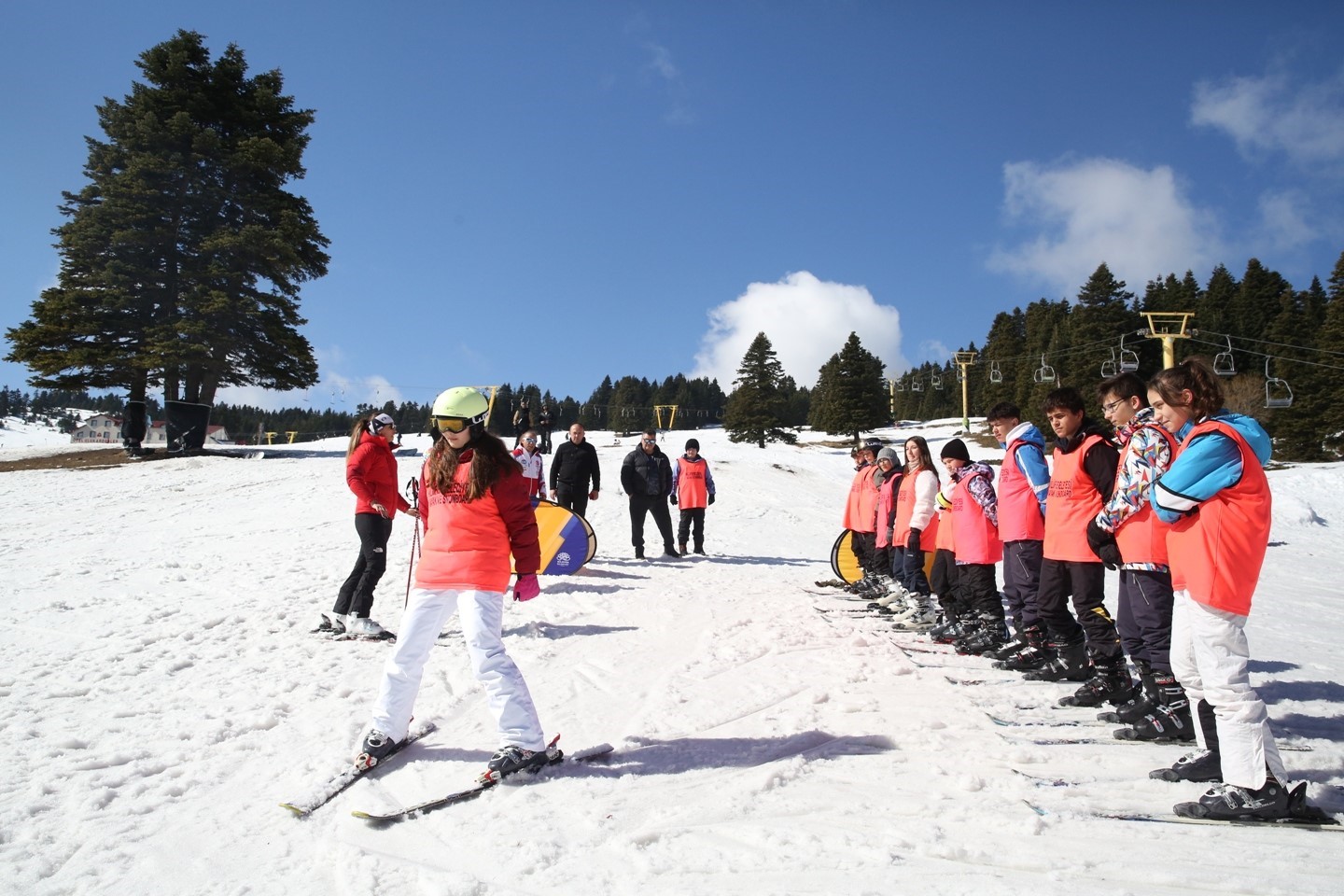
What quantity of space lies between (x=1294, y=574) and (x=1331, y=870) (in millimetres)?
14824

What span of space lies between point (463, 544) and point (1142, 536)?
3.99m

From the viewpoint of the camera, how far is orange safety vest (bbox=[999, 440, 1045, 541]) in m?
5.50

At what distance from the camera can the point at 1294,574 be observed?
44.9 ft

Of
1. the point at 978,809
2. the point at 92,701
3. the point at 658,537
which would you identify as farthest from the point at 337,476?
the point at 978,809

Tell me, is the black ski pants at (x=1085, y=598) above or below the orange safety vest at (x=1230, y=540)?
below

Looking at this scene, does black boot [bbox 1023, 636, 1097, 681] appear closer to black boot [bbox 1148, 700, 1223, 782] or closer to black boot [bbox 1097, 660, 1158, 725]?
black boot [bbox 1097, 660, 1158, 725]

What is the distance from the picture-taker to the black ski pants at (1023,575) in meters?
5.56

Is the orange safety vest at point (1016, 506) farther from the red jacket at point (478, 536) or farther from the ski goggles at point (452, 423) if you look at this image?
the ski goggles at point (452, 423)

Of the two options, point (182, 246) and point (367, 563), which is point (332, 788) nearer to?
point (367, 563)

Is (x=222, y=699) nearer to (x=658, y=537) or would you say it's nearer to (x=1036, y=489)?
(x=1036, y=489)

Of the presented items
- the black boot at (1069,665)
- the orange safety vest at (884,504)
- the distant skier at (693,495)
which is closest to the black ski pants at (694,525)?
the distant skier at (693,495)

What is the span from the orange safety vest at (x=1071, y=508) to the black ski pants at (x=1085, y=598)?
0.28 ft

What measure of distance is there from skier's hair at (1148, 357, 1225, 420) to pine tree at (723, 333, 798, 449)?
48.7 metres

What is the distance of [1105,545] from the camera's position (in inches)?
170
